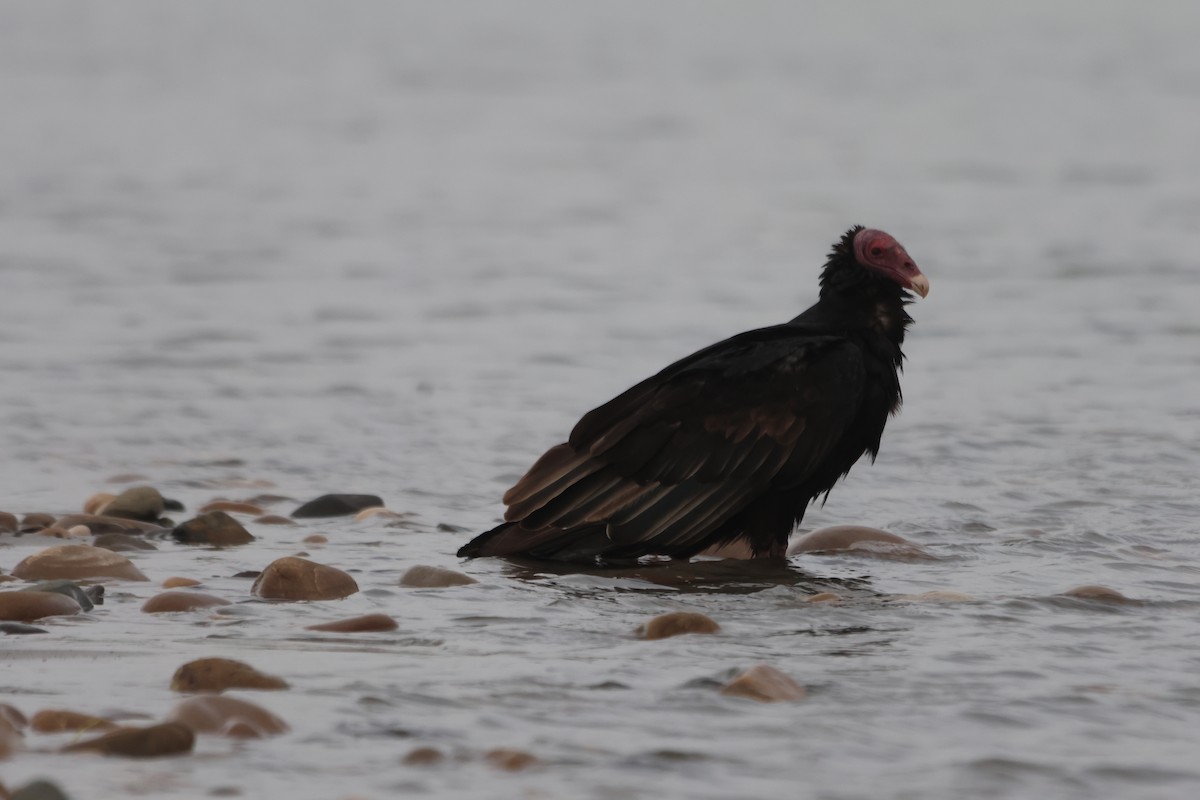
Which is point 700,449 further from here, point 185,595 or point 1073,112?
point 1073,112

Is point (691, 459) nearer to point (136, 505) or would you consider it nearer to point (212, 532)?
point (212, 532)

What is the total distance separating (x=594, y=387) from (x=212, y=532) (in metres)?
3.52

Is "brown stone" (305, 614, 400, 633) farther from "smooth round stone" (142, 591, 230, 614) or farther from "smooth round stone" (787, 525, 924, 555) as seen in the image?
"smooth round stone" (787, 525, 924, 555)

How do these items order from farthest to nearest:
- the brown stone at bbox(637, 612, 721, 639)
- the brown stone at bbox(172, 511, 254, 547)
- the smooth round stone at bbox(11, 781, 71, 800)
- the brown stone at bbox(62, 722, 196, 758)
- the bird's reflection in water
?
the brown stone at bbox(172, 511, 254, 547)
the bird's reflection in water
the brown stone at bbox(637, 612, 721, 639)
the brown stone at bbox(62, 722, 196, 758)
the smooth round stone at bbox(11, 781, 71, 800)

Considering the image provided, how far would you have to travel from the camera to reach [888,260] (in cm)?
623

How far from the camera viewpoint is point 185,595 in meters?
4.88

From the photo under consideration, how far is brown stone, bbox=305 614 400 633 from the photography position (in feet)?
15.1

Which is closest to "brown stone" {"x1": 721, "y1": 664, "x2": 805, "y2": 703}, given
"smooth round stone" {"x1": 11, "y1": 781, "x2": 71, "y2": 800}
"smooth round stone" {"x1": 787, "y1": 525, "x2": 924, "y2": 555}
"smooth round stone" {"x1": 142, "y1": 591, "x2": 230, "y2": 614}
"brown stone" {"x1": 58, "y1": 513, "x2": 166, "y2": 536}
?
"smooth round stone" {"x1": 11, "y1": 781, "x2": 71, "y2": 800}

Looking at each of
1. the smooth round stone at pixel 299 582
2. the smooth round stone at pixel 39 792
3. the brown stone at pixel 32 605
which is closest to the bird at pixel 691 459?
the smooth round stone at pixel 299 582

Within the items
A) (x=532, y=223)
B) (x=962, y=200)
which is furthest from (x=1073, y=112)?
(x=532, y=223)

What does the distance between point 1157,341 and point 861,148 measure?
949 cm

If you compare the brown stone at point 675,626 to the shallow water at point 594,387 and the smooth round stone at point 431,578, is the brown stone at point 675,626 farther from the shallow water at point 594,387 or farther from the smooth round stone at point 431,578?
the smooth round stone at point 431,578

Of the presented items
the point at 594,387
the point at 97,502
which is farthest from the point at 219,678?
the point at 594,387

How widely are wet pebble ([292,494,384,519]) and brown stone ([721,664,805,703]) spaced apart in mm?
2911
